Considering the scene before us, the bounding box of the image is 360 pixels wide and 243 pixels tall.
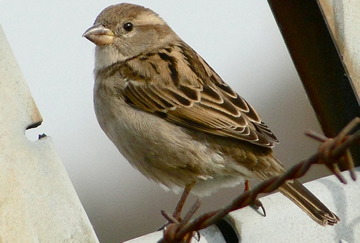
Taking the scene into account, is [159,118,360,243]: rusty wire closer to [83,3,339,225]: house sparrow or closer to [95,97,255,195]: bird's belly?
[83,3,339,225]: house sparrow

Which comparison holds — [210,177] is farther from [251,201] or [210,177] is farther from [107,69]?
[251,201]

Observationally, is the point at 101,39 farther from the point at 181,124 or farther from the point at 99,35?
the point at 181,124

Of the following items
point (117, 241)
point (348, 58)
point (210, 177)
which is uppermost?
point (348, 58)

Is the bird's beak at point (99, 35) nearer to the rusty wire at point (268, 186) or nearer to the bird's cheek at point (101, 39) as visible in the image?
the bird's cheek at point (101, 39)

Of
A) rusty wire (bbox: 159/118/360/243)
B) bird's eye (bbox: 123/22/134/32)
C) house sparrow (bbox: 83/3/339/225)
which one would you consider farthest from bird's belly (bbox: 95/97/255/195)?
rusty wire (bbox: 159/118/360/243)

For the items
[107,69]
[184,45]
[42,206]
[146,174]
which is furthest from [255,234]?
[184,45]

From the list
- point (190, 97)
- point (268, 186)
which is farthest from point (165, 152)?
point (268, 186)
